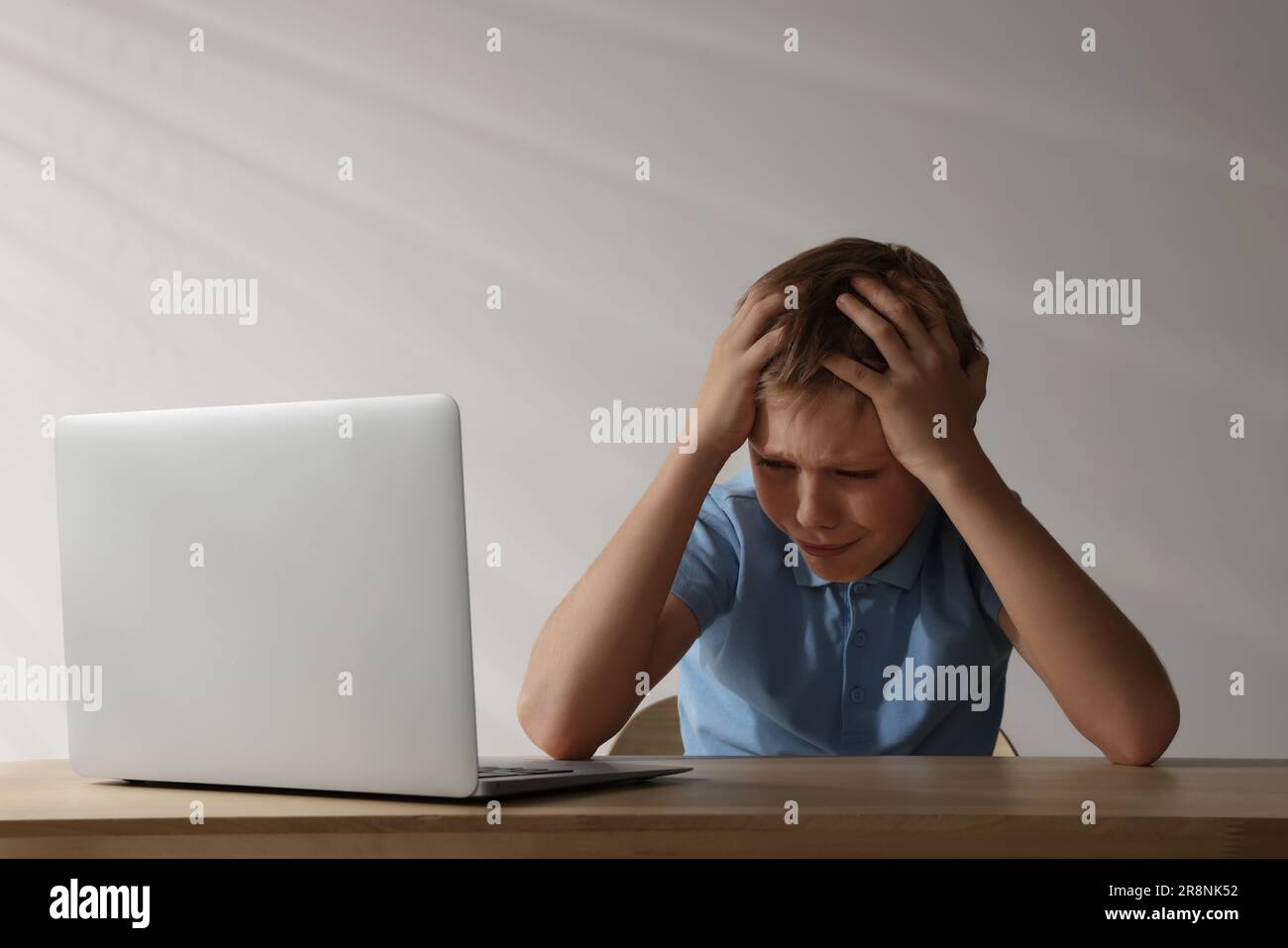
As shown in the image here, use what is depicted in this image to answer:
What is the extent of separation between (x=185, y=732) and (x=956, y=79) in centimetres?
210

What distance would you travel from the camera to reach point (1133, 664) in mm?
1012

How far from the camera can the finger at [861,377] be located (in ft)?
3.46

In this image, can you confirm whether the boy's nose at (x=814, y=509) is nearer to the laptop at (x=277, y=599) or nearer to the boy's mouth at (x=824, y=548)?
the boy's mouth at (x=824, y=548)

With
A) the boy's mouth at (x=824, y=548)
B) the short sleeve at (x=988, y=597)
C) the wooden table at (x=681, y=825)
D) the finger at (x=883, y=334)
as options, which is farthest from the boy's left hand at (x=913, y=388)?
the wooden table at (x=681, y=825)

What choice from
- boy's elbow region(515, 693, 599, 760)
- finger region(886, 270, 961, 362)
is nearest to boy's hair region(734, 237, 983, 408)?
finger region(886, 270, 961, 362)

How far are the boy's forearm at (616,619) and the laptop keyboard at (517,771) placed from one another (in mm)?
170

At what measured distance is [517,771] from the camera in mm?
849

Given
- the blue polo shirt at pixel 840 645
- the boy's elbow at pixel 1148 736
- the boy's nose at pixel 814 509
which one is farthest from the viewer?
the blue polo shirt at pixel 840 645

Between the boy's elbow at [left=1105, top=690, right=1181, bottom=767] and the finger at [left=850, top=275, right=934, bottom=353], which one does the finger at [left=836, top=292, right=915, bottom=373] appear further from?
the boy's elbow at [left=1105, top=690, right=1181, bottom=767]

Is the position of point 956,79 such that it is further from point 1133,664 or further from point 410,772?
point 410,772

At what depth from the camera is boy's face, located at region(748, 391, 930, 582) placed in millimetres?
1073
